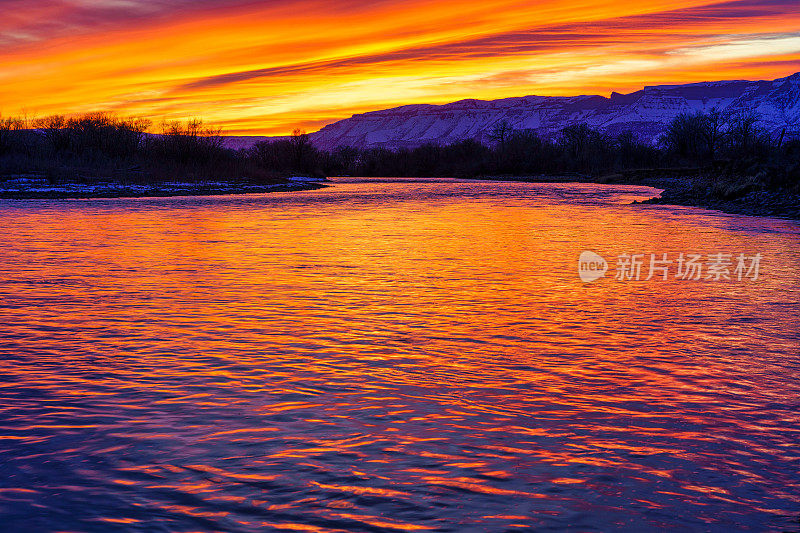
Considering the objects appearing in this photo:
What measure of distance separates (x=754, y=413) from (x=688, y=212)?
3118 cm

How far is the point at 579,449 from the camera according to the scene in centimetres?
567

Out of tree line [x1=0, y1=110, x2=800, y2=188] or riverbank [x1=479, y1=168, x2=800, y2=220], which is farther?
tree line [x1=0, y1=110, x2=800, y2=188]

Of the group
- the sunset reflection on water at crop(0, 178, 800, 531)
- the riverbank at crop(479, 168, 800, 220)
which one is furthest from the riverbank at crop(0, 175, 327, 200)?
the sunset reflection on water at crop(0, 178, 800, 531)

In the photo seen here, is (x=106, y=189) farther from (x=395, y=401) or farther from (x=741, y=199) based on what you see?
(x=395, y=401)

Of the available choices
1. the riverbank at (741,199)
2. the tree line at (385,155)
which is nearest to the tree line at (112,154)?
the tree line at (385,155)

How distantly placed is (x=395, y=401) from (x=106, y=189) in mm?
55925

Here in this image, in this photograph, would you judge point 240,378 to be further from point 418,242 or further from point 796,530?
point 418,242

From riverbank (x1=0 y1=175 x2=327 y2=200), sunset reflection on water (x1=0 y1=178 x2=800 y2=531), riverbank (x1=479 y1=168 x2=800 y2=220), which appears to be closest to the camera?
sunset reflection on water (x1=0 y1=178 x2=800 y2=531)

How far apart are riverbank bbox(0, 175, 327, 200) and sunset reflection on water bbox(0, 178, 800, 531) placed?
40742 mm

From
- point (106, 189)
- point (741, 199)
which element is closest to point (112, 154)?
point (106, 189)

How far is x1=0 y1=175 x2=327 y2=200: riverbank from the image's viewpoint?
52.3m

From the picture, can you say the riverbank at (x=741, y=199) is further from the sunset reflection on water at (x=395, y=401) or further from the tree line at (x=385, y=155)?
the sunset reflection on water at (x=395, y=401)

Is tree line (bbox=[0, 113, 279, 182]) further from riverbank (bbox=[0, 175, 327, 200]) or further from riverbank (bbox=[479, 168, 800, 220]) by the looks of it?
riverbank (bbox=[479, 168, 800, 220])

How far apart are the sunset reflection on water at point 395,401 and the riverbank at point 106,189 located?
4074 cm
